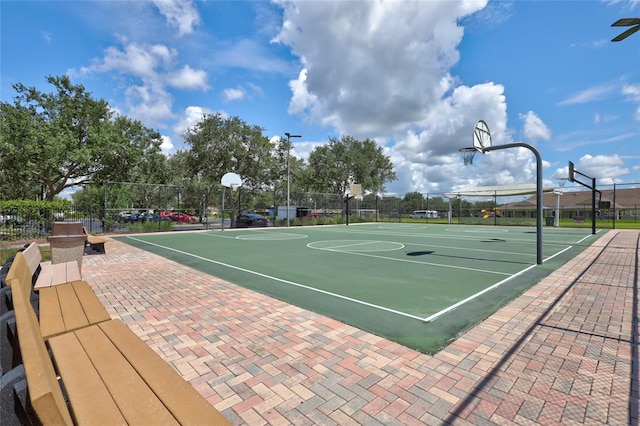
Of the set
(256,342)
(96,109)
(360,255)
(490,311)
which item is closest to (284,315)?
(256,342)

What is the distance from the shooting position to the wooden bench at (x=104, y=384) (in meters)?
1.35

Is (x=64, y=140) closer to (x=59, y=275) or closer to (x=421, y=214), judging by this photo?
(x=59, y=275)

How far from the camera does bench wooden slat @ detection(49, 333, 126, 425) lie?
5.30 ft

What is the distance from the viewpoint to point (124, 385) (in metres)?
1.90

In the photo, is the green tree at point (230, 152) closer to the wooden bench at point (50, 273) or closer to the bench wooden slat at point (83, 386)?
the wooden bench at point (50, 273)

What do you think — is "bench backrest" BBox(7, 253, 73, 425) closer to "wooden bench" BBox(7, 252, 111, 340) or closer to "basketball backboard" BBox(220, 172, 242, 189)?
"wooden bench" BBox(7, 252, 111, 340)

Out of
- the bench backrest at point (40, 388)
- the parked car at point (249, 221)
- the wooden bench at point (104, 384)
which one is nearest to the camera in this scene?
the bench backrest at point (40, 388)

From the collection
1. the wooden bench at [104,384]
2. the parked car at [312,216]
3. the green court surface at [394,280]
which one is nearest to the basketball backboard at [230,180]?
the parked car at [312,216]

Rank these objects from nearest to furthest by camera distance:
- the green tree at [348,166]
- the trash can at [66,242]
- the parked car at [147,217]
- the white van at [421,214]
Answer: the trash can at [66,242] < the parked car at [147,217] < the white van at [421,214] < the green tree at [348,166]

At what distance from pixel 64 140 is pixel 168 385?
970 inches

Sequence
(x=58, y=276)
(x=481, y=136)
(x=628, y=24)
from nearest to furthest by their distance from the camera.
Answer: (x=628, y=24) < (x=58, y=276) < (x=481, y=136)

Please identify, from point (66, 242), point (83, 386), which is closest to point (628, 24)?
point (83, 386)

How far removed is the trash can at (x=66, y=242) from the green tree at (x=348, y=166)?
41.2 metres

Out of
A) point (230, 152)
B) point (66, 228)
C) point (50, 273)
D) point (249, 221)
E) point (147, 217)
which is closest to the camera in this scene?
point (50, 273)
